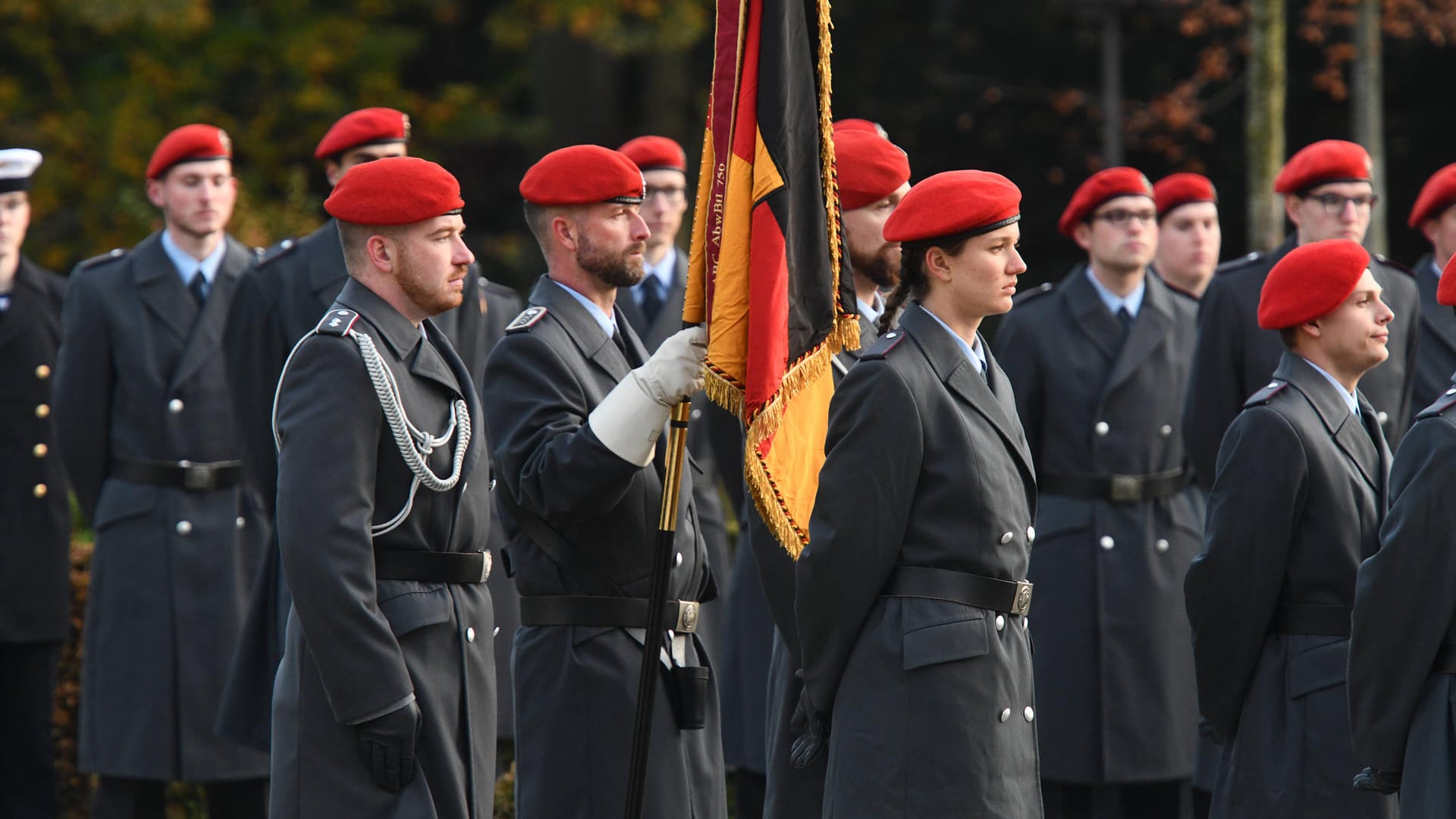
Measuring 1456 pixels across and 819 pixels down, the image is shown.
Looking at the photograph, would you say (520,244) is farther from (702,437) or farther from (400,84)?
(702,437)

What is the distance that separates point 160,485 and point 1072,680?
3.57 m

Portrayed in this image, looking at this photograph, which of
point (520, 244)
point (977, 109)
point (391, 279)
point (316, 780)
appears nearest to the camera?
point (316, 780)

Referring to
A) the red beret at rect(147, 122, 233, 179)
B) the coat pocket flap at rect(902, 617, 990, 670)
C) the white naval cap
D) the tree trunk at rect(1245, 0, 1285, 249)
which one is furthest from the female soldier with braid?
the tree trunk at rect(1245, 0, 1285, 249)

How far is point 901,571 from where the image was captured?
477 centimetres

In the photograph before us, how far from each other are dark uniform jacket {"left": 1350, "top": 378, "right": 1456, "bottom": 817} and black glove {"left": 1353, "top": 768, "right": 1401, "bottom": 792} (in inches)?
2.9

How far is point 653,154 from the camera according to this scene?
8.30 m

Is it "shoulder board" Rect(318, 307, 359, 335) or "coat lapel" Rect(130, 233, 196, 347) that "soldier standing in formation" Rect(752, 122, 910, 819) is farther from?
"coat lapel" Rect(130, 233, 196, 347)

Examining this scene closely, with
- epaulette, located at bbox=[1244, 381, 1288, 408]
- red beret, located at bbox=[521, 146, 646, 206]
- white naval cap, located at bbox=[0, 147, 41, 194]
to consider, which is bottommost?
epaulette, located at bbox=[1244, 381, 1288, 408]

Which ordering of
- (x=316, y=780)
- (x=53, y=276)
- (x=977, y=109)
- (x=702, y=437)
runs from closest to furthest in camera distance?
(x=316, y=780) < (x=702, y=437) < (x=53, y=276) < (x=977, y=109)

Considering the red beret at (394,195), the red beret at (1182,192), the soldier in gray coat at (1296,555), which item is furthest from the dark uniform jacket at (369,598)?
the red beret at (1182,192)

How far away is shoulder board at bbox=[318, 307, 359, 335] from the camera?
4883 mm

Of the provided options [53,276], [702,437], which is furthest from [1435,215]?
[53,276]

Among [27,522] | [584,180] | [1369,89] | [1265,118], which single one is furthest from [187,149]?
[1369,89]

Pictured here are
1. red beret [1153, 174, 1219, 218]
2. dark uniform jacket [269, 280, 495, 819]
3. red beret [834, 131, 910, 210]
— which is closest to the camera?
dark uniform jacket [269, 280, 495, 819]
